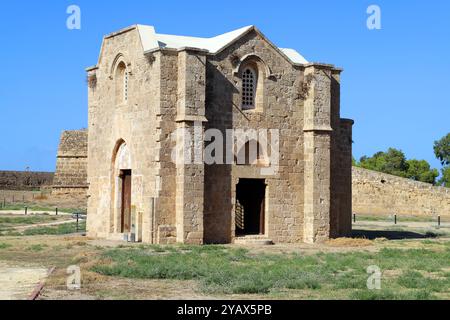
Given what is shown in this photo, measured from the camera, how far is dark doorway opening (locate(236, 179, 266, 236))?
25.5m

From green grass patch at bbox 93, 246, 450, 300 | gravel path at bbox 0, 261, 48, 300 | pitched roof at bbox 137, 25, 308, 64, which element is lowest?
gravel path at bbox 0, 261, 48, 300

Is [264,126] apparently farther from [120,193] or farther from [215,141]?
[120,193]

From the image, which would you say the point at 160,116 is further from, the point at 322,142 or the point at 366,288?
the point at 366,288

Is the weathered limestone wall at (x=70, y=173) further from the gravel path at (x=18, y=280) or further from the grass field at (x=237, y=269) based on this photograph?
the gravel path at (x=18, y=280)

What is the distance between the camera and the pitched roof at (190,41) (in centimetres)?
2461

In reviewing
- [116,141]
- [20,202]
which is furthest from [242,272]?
[20,202]

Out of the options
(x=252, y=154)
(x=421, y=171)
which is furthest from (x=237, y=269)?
(x=421, y=171)

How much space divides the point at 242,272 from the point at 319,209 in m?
10.2

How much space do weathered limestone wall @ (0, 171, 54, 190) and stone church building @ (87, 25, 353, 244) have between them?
147 ft

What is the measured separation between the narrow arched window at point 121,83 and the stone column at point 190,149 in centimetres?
369

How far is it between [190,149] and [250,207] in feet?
14.1

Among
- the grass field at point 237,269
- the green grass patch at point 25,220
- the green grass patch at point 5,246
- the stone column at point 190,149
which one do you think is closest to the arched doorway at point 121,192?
the grass field at point 237,269

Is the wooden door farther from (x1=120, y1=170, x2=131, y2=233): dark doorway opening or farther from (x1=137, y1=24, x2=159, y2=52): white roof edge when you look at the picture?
(x1=137, y1=24, x2=159, y2=52): white roof edge

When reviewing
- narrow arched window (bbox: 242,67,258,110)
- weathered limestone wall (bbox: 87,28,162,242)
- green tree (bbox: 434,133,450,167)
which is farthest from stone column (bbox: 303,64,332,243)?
green tree (bbox: 434,133,450,167)
